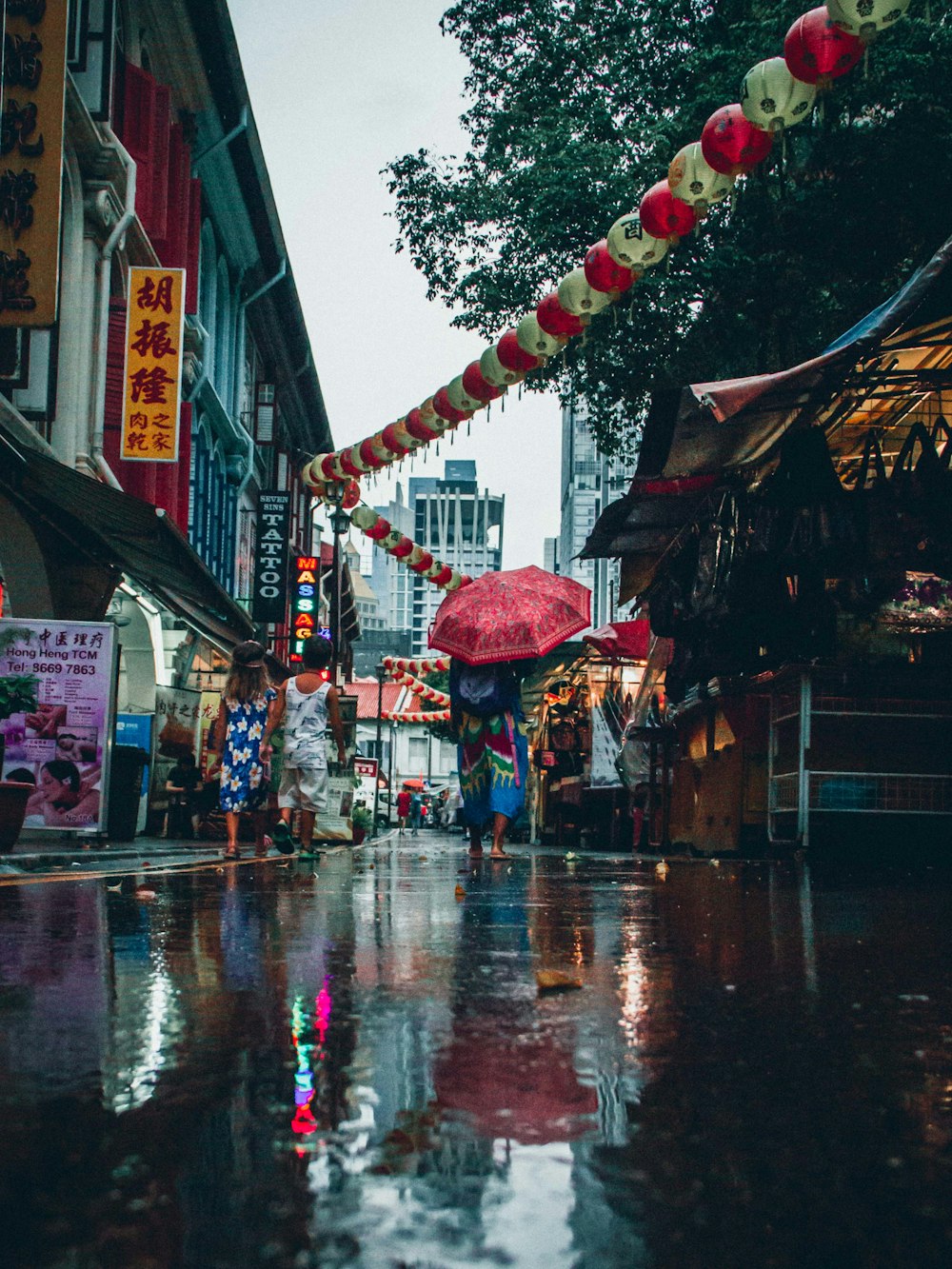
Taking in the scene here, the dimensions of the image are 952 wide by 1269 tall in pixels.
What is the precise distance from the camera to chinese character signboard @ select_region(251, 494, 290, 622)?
2934 centimetres

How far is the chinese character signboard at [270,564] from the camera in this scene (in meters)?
29.3

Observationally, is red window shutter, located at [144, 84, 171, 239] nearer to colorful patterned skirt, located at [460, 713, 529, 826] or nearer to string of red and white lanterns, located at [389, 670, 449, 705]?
colorful patterned skirt, located at [460, 713, 529, 826]

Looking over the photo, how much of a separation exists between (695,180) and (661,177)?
353 inches

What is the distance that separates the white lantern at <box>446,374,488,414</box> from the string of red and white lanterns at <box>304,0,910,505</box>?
1 centimetres

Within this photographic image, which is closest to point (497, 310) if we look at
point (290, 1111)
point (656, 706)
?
point (656, 706)

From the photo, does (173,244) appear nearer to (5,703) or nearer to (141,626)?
(141,626)

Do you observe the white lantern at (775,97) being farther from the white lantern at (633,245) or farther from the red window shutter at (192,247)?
the red window shutter at (192,247)

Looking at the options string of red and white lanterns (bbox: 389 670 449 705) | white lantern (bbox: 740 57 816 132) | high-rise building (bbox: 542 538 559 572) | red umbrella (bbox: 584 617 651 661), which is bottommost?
red umbrella (bbox: 584 617 651 661)

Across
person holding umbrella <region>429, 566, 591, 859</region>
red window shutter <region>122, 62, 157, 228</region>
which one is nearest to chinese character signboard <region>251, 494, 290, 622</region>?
red window shutter <region>122, 62, 157, 228</region>

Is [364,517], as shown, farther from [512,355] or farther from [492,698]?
[492,698]

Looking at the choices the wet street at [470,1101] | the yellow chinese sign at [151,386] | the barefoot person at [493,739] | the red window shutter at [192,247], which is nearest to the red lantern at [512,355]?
the barefoot person at [493,739]

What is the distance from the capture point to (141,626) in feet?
67.8

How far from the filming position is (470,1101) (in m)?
1.89

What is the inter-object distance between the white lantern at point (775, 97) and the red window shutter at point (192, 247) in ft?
43.3
